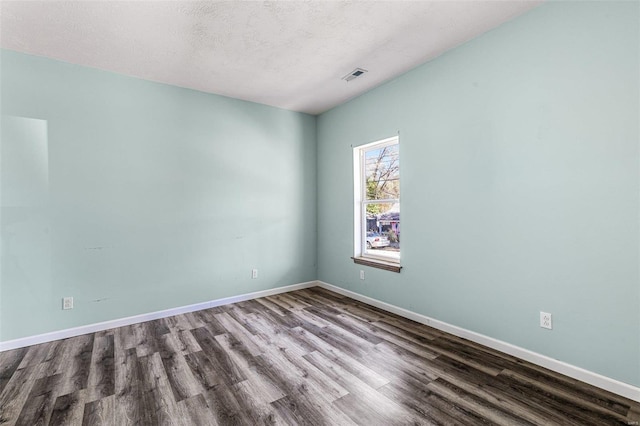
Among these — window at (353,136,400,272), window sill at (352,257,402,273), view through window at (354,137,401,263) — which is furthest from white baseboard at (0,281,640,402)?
view through window at (354,137,401,263)

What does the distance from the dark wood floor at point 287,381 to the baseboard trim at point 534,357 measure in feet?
0.20

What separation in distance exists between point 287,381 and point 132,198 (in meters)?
2.59

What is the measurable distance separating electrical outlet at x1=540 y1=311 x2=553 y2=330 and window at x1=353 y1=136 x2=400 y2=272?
1.38 meters

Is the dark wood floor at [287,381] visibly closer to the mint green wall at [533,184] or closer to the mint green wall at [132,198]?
the mint green wall at [533,184]

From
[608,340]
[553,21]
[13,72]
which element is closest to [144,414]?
[608,340]

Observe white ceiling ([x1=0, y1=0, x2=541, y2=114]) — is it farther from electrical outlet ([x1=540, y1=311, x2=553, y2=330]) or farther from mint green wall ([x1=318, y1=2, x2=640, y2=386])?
electrical outlet ([x1=540, y1=311, x2=553, y2=330])

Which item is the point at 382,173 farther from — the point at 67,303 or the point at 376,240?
the point at 67,303

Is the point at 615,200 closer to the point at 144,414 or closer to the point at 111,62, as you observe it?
the point at 144,414

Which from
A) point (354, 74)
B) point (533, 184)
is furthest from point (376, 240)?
point (354, 74)

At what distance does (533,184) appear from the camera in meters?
2.21

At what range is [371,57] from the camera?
9.31 feet

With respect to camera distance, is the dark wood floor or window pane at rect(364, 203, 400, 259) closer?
the dark wood floor

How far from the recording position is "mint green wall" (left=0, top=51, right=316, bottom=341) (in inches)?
106

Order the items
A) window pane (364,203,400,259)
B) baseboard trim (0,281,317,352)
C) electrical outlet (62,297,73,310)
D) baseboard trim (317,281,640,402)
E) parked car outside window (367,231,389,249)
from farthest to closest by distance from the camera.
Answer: parked car outside window (367,231,389,249), window pane (364,203,400,259), electrical outlet (62,297,73,310), baseboard trim (0,281,317,352), baseboard trim (317,281,640,402)
